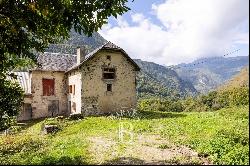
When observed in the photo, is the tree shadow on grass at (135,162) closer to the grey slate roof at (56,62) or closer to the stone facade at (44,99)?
the grey slate roof at (56,62)

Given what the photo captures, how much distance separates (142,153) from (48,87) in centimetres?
3305

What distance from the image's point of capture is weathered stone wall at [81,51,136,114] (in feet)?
134

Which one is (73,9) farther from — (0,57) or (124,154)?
(124,154)

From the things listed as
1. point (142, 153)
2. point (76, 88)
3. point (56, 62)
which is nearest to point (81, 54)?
point (76, 88)

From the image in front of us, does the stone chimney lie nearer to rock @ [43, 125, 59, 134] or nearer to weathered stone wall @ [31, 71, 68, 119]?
weathered stone wall @ [31, 71, 68, 119]

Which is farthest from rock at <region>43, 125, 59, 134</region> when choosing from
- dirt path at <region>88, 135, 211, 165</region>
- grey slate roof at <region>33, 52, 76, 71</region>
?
grey slate roof at <region>33, 52, 76, 71</region>

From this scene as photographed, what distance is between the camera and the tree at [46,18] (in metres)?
12.2

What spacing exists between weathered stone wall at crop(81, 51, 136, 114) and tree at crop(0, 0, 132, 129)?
26.8m

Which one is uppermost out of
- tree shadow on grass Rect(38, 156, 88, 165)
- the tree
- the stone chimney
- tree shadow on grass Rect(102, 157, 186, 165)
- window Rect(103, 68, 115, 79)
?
the stone chimney

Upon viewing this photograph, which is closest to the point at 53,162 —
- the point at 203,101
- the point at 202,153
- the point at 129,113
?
the point at 202,153

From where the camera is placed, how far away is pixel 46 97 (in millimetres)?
47344

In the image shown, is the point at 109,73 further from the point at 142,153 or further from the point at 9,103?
the point at 142,153

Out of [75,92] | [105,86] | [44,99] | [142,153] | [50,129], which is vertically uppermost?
[105,86]

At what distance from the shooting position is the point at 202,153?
616 inches
